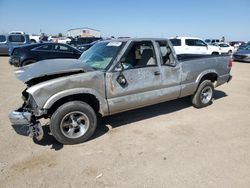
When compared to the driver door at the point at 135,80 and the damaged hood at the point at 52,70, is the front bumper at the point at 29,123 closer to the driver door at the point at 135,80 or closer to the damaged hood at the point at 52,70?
the damaged hood at the point at 52,70

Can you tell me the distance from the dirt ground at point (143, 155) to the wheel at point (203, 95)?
463mm

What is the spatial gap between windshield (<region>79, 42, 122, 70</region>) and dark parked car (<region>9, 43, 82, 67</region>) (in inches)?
321

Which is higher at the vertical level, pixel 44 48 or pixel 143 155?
pixel 44 48

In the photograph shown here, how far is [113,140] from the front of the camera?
4477mm

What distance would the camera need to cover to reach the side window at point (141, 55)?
197 inches

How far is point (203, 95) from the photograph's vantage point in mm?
6324

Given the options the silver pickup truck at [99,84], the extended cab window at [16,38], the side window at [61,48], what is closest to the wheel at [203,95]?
the silver pickup truck at [99,84]

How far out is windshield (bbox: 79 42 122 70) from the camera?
4.65 metres

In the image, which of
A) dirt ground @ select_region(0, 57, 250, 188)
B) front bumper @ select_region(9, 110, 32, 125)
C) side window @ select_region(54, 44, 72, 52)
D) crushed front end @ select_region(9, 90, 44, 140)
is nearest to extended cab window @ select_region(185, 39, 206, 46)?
side window @ select_region(54, 44, 72, 52)

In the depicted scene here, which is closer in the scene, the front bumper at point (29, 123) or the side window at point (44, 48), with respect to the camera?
the front bumper at point (29, 123)

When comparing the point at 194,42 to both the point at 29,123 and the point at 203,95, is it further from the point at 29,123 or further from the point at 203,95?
the point at 29,123

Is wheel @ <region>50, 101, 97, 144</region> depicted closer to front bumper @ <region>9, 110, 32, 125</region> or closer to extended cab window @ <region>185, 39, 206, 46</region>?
front bumper @ <region>9, 110, 32, 125</region>

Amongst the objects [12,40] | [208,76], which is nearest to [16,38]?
[12,40]

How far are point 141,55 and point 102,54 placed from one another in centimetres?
85
